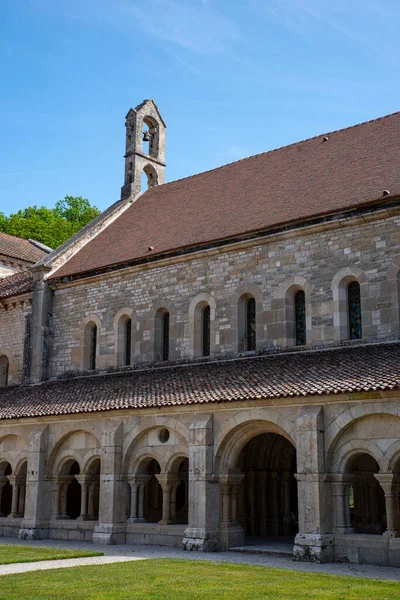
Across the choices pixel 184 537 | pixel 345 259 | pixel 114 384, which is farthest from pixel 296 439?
pixel 114 384

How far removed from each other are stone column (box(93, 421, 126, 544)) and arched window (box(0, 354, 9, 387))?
922 centimetres

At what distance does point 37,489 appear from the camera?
78.6 feet

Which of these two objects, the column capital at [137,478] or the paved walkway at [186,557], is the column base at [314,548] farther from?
the column capital at [137,478]

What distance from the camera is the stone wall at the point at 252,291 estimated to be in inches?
817

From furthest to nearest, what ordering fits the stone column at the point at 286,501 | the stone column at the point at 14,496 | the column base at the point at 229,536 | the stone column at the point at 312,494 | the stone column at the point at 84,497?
the stone column at the point at 14,496 < the stone column at the point at 286,501 < the stone column at the point at 84,497 < the column base at the point at 229,536 < the stone column at the point at 312,494

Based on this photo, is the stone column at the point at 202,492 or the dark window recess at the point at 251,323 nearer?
the stone column at the point at 202,492

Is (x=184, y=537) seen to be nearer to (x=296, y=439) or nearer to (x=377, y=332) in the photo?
(x=296, y=439)

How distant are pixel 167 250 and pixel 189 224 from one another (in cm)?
192

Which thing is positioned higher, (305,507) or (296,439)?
(296,439)

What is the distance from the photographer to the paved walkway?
15383 millimetres

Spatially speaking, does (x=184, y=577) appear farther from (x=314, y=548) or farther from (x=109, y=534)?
(x=109, y=534)

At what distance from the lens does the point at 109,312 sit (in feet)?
89.1

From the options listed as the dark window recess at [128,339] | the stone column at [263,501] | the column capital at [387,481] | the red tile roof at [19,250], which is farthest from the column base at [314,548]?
the red tile roof at [19,250]

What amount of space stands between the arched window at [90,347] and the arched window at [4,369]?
4420 mm
